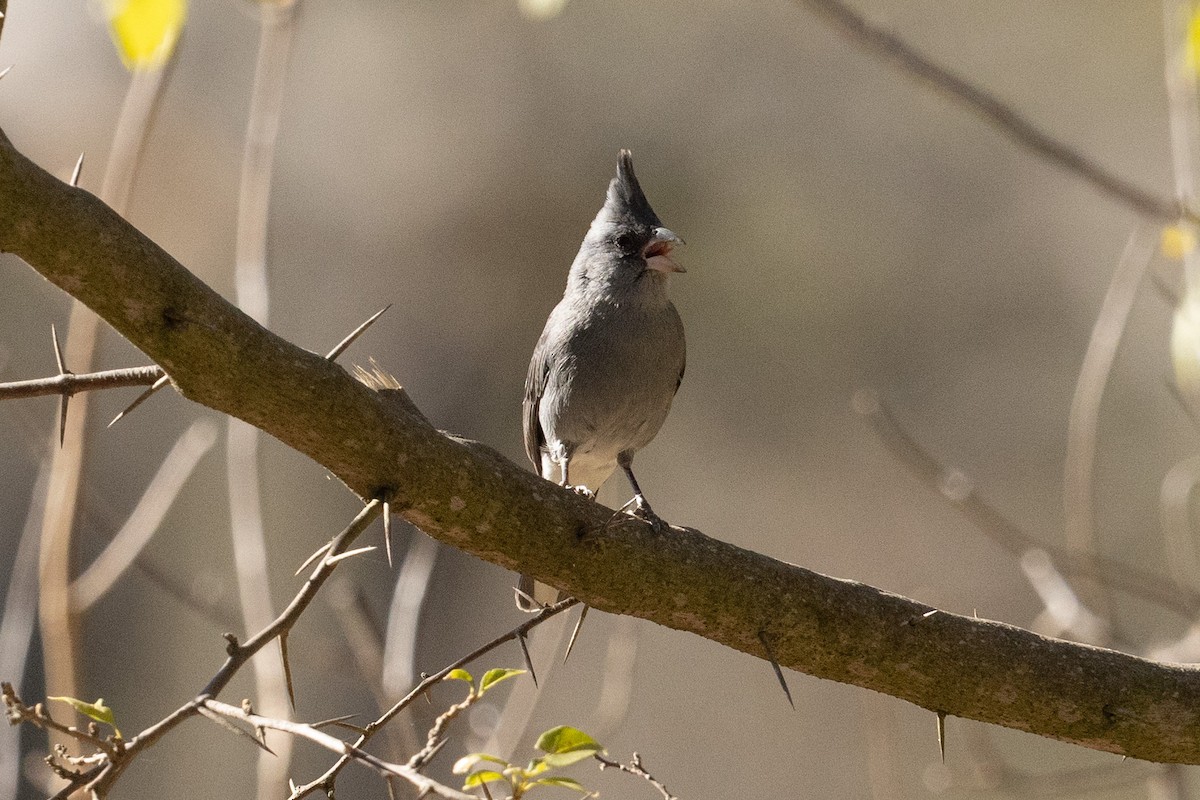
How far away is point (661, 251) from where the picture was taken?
3.96 metres

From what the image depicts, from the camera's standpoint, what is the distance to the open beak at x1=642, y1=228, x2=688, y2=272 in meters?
3.89

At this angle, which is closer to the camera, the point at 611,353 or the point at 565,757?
the point at 565,757

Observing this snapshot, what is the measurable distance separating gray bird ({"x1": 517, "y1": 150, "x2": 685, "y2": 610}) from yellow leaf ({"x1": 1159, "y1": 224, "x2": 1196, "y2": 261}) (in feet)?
4.82

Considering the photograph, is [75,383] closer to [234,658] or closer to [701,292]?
[234,658]

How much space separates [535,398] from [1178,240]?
2.03m

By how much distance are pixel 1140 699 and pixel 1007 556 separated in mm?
6118

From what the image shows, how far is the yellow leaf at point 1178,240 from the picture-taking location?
9.59 ft

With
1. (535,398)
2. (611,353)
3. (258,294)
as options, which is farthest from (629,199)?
(258,294)

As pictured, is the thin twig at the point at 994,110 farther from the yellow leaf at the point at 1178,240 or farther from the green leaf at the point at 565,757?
the green leaf at the point at 565,757

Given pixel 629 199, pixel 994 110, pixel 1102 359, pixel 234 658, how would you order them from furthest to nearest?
pixel 629 199
pixel 1102 359
pixel 994 110
pixel 234 658

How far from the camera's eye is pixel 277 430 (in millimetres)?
1765

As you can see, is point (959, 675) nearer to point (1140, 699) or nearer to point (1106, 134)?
point (1140, 699)

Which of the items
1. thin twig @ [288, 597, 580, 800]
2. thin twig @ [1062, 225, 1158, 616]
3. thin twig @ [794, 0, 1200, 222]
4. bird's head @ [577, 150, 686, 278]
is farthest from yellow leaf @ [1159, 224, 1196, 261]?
thin twig @ [288, 597, 580, 800]

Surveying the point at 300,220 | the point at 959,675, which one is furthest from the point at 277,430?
the point at 300,220
